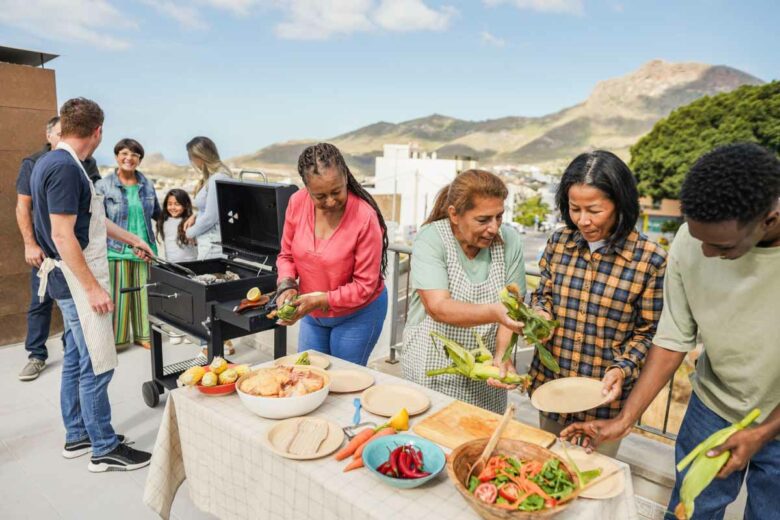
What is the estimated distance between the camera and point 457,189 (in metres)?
1.95

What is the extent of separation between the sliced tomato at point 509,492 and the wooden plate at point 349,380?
0.80 metres

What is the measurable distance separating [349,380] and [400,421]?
431 millimetres

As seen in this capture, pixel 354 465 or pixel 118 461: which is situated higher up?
pixel 354 465

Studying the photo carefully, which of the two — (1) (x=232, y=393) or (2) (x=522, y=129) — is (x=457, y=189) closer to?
(1) (x=232, y=393)

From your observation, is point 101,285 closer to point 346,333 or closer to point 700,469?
point 346,333

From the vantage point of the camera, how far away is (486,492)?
1.21m

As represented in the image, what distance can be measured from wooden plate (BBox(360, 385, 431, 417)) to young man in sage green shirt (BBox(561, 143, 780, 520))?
1.67 feet

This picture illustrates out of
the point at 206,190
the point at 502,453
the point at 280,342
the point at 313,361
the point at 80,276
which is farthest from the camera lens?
the point at 206,190

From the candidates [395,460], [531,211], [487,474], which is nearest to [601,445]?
[487,474]

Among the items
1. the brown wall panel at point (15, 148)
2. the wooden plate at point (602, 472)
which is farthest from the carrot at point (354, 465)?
the brown wall panel at point (15, 148)

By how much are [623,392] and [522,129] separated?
147415 mm

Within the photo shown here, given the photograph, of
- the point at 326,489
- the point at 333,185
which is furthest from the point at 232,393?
the point at 333,185

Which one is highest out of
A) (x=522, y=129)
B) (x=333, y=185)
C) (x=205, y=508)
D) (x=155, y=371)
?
(x=522, y=129)

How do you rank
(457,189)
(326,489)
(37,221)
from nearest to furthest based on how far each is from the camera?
1. (326,489)
2. (457,189)
3. (37,221)
